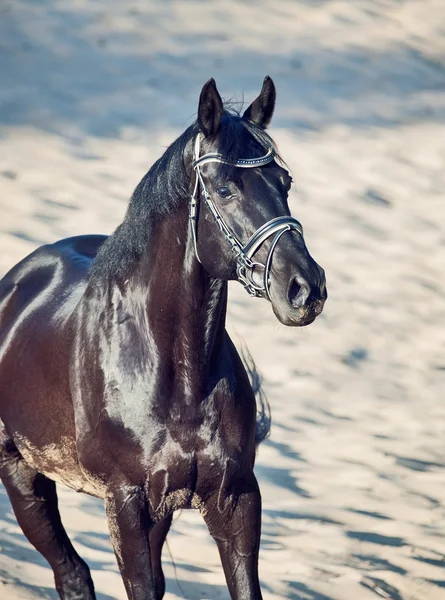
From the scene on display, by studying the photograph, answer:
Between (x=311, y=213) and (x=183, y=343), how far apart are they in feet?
20.6

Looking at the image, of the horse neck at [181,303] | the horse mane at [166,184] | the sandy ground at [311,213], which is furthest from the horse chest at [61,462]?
the sandy ground at [311,213]

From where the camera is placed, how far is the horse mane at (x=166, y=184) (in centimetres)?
338

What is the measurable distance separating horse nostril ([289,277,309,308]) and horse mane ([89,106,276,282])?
1.35 feet

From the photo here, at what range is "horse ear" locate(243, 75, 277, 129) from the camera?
11.8ft

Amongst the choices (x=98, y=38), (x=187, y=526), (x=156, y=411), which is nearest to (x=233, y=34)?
(x=98, y=38)

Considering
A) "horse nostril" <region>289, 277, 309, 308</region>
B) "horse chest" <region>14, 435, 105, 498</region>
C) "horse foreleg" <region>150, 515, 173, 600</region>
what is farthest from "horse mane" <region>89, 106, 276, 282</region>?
"horse foreleg" <region>150, 515, 173, 600</region>

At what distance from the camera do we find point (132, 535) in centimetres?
359

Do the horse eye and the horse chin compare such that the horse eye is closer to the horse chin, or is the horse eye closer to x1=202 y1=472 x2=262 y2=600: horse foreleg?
the horse chin

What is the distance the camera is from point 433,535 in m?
5.65

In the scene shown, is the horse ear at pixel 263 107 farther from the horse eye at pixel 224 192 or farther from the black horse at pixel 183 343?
the horse eye at pixel 224 192

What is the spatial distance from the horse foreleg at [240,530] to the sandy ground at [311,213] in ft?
4.35

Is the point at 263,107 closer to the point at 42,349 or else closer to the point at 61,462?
the point at 42,349

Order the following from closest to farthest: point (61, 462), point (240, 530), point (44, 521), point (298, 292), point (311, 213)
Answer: point (298, 292) → point (240, 530) → point (61, 462) → point (44, 521) → point (311, 213)

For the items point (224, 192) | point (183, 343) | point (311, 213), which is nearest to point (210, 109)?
point (224, 192)
